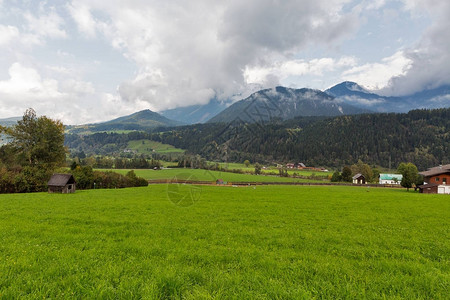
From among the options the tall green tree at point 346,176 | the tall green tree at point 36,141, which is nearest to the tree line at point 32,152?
the tall green tree at point 36,141

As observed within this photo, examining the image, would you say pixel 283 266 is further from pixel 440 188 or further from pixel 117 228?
pixel 440 188

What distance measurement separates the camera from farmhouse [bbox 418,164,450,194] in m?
59.5

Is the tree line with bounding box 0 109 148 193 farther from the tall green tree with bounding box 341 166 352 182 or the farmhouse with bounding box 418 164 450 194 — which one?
the tall green tree with bounding box 341 166 352 182

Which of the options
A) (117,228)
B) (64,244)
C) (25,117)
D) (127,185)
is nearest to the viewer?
(64,244)

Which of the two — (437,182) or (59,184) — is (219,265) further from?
(437,182)

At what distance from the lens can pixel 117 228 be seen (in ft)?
38.2

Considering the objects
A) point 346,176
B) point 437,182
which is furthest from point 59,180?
point 346,176

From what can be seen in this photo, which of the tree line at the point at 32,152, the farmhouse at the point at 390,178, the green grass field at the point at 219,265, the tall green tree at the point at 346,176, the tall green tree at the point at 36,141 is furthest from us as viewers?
the tall green tree at the point at 346,176

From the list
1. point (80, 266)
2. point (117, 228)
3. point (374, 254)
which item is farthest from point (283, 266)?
point (117, 228)

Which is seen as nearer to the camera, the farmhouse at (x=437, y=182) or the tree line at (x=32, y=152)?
the tree line at (x=32, y=152)

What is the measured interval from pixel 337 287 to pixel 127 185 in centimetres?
7792

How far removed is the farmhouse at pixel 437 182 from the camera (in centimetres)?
5950

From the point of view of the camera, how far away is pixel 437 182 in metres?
64.6

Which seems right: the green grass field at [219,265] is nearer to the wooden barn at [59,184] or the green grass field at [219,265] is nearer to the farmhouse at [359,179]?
the wooden barn at [59,184]
